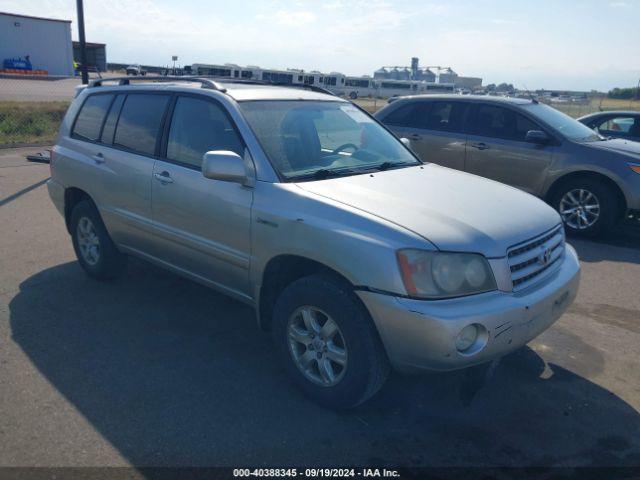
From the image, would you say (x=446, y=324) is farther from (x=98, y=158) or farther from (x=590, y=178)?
(x=590, y=178)

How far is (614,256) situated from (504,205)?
4015 millimetres

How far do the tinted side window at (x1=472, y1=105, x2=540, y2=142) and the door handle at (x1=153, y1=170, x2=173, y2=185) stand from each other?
5439mm

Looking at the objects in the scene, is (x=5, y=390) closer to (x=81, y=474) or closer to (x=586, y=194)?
(x=81, y=474)

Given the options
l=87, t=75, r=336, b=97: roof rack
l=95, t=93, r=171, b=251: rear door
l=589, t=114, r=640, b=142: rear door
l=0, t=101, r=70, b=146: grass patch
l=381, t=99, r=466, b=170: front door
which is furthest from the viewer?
l=0, t=101, r=70, b=146: grass patch

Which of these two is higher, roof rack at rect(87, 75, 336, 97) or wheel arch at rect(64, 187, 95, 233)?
roof rack at rect(87, 75, 336, 97)

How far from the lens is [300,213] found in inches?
133

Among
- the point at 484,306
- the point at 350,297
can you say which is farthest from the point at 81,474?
the point at 484,306

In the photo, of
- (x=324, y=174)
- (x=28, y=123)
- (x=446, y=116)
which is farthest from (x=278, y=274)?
(x=28, y=123)

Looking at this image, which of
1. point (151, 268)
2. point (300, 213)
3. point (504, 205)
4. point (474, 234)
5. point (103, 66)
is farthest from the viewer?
point (103, 66)

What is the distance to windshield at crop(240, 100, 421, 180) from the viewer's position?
386 cm

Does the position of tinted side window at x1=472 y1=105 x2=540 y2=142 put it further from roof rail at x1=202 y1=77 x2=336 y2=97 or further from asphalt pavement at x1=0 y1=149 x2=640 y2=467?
roof rail at x1=202 y1=77 x2=336 y2=97

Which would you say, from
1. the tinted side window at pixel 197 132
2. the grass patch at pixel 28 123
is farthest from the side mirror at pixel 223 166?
the grass patch at pixel 28 123

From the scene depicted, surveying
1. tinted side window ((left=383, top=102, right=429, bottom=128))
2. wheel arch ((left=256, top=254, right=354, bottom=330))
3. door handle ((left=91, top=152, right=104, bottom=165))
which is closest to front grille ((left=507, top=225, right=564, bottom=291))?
wheel arch ((left=256, top=254, right=354, bottom=330))

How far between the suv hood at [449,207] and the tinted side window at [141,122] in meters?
1.64
